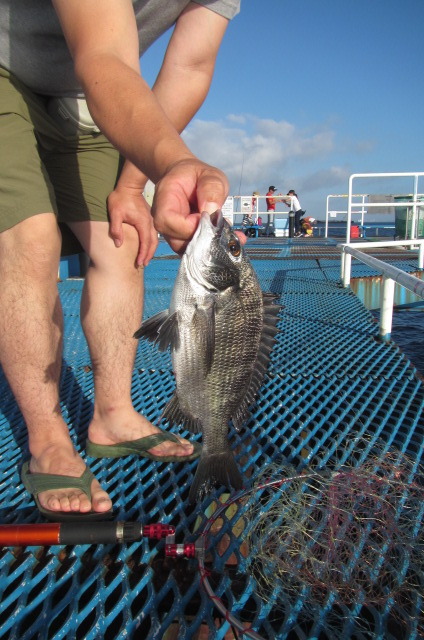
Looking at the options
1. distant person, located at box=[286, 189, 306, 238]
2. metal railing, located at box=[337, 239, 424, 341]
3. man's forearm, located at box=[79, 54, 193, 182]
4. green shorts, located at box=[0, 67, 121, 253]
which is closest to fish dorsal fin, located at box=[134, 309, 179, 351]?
man's forearm, located at box=[79, 54, 193, 182]

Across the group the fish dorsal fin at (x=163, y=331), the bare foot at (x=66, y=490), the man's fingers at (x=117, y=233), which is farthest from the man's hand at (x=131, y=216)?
the bare foot at (x=66, y=490)

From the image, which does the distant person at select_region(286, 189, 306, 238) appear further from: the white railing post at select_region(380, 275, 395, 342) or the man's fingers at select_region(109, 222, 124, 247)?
the man's fingers at select_region(109, 222, 124, 247)

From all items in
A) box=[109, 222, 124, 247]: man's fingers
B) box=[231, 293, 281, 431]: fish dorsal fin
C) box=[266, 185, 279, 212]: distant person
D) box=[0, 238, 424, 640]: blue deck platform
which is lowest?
box=[0, 238, 424, 640]: blue deck platform

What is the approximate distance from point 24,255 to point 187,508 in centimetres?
133

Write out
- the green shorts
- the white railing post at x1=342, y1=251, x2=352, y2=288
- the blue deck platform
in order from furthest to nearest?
the white railing post at x1=342, y1=251, x2=352, y2=288
the green shorts
the blue deck platform

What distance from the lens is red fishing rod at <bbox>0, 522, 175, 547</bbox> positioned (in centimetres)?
165

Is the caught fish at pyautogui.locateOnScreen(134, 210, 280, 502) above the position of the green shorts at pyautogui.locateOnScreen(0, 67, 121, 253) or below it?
below

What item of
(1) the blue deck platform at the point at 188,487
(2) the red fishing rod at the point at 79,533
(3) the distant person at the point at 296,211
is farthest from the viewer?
(3) the distant person at the point at 296,211

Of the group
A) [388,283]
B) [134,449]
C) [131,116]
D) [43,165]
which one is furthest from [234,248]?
[388,283]

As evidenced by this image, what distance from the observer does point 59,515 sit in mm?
1928

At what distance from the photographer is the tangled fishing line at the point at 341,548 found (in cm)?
151

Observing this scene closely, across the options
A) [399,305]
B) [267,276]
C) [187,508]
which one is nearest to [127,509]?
[187,508]

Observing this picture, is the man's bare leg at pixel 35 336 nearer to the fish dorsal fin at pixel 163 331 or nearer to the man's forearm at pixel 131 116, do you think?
the fish dorsal fin at pixel 163 331

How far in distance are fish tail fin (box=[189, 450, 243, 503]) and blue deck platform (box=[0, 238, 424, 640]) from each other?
138 mm
